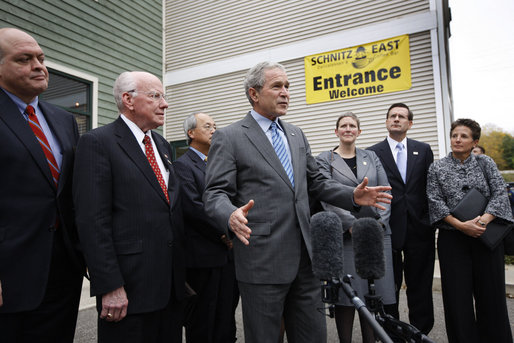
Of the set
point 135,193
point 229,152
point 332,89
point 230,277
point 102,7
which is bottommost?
point 230,277

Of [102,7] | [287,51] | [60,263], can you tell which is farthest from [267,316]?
[102,7]

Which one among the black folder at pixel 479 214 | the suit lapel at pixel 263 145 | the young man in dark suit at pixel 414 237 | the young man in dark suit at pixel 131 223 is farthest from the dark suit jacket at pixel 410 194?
the young man in dark suit at pixel 131 223

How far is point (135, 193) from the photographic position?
6.61 feet

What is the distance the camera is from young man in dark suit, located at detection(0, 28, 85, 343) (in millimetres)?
1701

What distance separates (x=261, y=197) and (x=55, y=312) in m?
1.32

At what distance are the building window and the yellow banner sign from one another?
4879 millimetres

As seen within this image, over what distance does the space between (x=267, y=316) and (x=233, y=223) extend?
646 mm

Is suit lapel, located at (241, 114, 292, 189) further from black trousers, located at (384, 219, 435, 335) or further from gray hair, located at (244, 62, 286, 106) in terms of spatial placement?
black trousers, located at (384, 219, 435, 335)

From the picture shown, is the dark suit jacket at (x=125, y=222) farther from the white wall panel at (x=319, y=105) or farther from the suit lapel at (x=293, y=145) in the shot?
the white wall panel at (x=319, y=105)

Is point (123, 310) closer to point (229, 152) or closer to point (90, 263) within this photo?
point (90, 263)

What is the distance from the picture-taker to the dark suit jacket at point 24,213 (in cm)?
169

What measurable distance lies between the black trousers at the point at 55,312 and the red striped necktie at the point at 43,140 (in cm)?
36

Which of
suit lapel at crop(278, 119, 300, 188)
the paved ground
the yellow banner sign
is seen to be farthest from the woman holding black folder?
the yellow banner sign

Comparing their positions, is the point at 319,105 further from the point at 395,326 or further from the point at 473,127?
the point at 395,326
